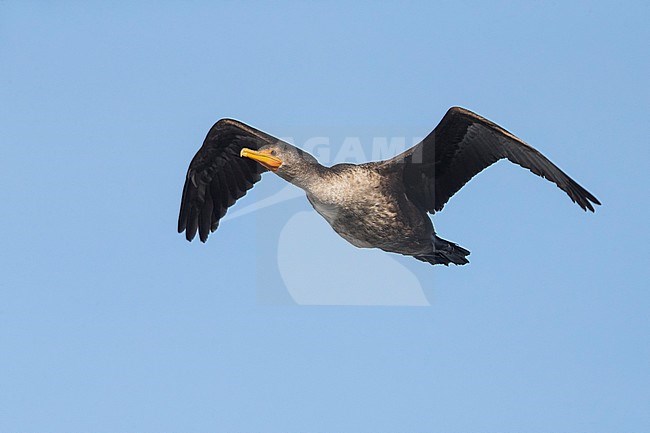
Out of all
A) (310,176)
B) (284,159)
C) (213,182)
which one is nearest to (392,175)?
(310,176)

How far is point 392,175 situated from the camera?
10.5 meters

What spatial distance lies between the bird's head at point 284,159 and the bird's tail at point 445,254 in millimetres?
1904

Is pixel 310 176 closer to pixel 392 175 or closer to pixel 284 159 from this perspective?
pixel 284 159

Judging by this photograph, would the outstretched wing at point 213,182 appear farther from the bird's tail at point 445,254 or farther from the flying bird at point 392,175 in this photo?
the bird's tail at point 445,254

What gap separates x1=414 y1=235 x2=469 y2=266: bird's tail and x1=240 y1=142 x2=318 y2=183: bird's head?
1.90m

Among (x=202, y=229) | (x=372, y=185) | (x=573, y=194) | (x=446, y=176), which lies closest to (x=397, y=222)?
(x=372, y=185)

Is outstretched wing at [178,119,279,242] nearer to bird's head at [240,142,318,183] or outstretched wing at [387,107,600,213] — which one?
bird's head at [240,142,318,183]

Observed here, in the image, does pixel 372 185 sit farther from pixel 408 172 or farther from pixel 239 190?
pixel 239 190

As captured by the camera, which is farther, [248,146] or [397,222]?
[248,146]

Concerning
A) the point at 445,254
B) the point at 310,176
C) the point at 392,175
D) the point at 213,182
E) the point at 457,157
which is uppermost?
the point at 213,182

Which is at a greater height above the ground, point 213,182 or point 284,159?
point 213,182

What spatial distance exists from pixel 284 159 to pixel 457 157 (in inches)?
84.5

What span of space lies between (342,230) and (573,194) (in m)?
2.40

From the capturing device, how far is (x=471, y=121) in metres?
10.3
